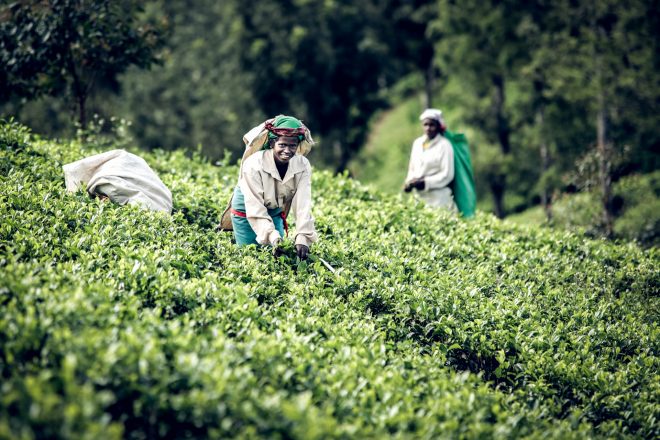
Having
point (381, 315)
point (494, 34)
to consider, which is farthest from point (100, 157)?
point (494, 34)

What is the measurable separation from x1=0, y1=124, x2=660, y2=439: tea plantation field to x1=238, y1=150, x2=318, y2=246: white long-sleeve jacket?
38 centimetres

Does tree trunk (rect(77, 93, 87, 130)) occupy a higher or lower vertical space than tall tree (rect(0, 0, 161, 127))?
lower

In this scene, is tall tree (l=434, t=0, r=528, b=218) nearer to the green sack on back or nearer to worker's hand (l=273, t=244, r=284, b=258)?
the green sack on back

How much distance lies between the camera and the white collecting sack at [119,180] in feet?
24.2

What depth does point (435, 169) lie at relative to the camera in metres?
10.1

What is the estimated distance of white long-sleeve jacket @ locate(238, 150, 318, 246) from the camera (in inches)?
247

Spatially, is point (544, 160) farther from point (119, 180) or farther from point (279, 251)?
point (119, 180)

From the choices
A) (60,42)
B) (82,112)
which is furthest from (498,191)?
(60,42)

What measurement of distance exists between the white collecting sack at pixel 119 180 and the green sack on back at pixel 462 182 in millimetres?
4474

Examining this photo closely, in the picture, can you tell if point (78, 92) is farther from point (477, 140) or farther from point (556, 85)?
point (477, 140)

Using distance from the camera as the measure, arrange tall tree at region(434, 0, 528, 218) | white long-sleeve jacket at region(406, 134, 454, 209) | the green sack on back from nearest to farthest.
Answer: white long-sleeve jacket at region(406, 134, 454, 209) → the green sack on back → tall tree at region(434, 0, 528, 218)

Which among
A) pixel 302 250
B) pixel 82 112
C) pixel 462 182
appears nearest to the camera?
pixel 302 250

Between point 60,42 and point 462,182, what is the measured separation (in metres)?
7.10

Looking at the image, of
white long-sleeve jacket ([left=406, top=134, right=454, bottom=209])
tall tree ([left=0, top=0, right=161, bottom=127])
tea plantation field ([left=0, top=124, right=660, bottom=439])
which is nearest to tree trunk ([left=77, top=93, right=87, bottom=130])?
tall tree ([left=0, top=0, right=161, bottom=127])
